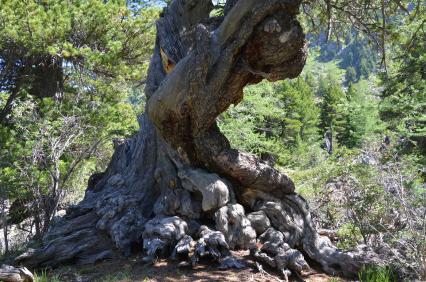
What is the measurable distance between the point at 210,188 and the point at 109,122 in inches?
205

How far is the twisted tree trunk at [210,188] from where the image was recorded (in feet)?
16.9

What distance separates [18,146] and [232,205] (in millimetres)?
5156

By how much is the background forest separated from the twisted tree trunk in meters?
0.90

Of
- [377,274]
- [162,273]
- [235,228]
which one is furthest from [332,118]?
[162,273]

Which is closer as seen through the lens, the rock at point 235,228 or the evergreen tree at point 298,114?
the rock at point 235,228

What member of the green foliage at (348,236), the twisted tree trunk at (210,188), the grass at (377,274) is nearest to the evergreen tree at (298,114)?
the green foliage at (348,236)

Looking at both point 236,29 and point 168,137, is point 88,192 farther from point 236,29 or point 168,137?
point 236,29

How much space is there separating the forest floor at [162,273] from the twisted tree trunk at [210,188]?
143 millimetres

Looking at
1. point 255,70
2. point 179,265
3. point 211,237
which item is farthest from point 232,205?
point 255,70

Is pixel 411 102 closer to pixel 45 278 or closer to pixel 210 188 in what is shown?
pixel 210 188

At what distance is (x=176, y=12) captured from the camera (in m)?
7.06

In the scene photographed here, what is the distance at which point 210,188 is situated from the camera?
5531 millimetres

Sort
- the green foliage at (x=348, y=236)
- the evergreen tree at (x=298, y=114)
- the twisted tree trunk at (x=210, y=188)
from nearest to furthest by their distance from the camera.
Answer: the twisted tree trunk at (x=210, y=188) < the green foliage at (x=348, y=236) < the evergreen tree at (x=298, y=114)

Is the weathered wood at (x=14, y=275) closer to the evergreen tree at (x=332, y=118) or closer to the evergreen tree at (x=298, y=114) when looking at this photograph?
the evergreen tree at (x=298, y=114)
